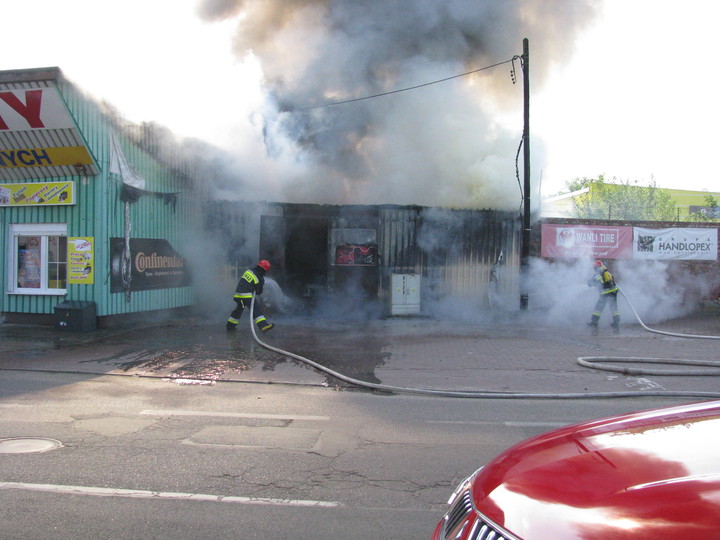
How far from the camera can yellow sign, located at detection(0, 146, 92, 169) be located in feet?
35.5

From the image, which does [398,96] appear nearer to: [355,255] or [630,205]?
[355,255]

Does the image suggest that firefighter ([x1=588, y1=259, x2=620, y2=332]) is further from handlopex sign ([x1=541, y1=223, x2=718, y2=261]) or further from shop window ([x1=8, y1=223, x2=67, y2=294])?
shop window ([x1=8, y1=223, x2=67, y2=294])

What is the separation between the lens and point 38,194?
1156 centimetres

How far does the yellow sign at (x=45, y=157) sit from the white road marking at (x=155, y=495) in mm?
8732

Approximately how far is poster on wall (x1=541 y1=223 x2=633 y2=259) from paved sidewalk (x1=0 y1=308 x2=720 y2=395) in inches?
91.9

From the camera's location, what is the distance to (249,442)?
4.61 m

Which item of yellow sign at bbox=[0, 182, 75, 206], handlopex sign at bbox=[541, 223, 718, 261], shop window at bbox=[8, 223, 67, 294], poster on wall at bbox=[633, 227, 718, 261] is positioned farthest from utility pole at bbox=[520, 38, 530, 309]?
shop window at bbox=[8, 223, 67, 294]

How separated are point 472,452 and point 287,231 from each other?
10372 mm

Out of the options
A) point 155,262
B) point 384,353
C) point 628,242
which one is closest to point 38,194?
point 155,262

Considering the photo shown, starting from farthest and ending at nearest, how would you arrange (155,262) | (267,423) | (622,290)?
(622,290)
(155,262)
(267,423)

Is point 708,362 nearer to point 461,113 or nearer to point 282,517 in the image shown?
point 282,517

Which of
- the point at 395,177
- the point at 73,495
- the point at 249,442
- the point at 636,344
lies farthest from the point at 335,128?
the point at 73,495

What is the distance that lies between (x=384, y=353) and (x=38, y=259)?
816 cm

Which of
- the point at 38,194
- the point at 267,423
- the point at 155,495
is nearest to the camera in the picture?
the point at 155,495
